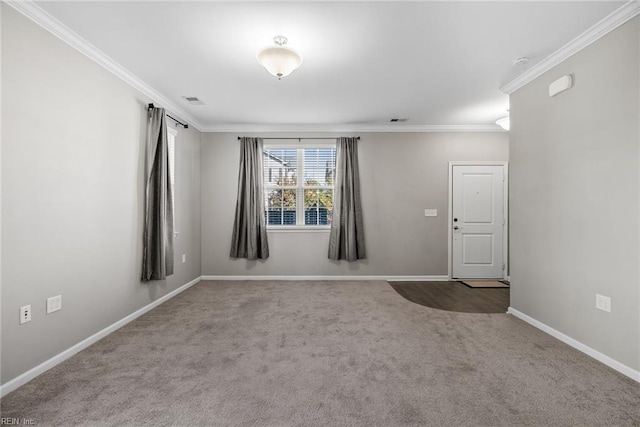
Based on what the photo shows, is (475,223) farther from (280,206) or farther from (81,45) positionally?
(81,45)

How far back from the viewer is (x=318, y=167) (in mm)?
5188

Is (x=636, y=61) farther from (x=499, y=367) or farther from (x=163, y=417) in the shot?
(x=163, y=417)

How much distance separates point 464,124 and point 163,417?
5251mm

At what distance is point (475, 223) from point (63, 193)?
5.32 meters

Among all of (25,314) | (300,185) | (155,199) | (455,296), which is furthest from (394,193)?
(25,314)

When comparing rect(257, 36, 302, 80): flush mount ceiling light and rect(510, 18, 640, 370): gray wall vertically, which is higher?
rect(257, 36, 302, 80): flush mount ceiling light

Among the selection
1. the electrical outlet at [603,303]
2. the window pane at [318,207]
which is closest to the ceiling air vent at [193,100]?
the window pane at [318,207]

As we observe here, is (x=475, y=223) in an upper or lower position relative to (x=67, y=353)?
upper

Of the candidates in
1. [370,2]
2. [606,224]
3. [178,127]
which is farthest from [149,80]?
[606,224]

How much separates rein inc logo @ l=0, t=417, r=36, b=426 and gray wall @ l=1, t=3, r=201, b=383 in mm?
369

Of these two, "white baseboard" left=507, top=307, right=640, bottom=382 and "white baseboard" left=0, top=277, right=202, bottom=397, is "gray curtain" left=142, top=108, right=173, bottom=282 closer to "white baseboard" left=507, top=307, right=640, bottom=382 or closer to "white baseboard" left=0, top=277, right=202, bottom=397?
"white baseboard" left=0, top=277, right=202, bottom=397

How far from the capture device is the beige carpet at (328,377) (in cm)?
172

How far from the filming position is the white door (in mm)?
5062

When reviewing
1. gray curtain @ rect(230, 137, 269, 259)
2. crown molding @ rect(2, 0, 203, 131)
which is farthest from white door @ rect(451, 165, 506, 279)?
crown molding @ rect(2, 0, 203, 131)
